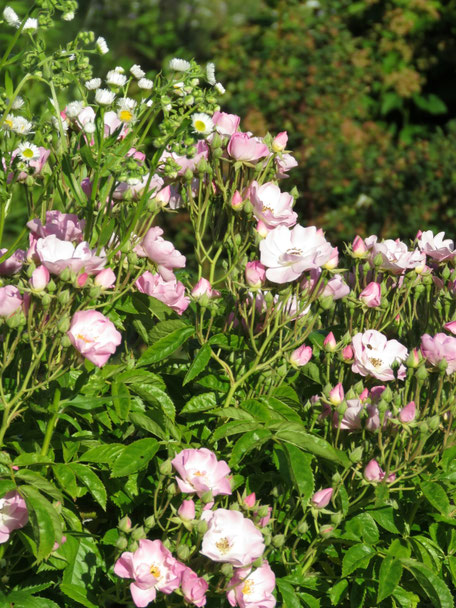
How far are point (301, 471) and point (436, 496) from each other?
288mm

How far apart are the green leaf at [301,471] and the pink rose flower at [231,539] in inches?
4.3

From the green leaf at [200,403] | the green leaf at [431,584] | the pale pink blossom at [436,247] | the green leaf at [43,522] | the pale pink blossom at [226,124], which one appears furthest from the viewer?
the pale pink blossom at [436,247]

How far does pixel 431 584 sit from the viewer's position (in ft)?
4.81

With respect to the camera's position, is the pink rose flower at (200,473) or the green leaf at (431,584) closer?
the pink rose flower at (200,473)

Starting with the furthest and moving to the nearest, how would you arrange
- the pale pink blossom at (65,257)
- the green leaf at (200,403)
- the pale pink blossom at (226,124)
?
the pale pink blossom at (226,124)
the green leaf at (200,403)
the pale pink blossom at (65,257)

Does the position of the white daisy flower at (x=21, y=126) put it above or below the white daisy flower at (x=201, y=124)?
below

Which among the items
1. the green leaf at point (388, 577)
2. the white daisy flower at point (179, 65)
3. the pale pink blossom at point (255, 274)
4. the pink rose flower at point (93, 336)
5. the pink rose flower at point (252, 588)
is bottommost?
the green leaf at point (388, 577)

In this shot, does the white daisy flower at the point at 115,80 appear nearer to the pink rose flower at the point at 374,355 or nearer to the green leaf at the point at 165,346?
the green leaf at the point at 165,346

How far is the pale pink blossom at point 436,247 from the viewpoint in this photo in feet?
6.09

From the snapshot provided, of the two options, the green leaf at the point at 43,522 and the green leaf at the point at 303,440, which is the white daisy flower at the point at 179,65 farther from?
the green leaf at the point at 43,522

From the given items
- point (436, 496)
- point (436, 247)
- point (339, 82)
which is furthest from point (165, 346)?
point (339, 82)

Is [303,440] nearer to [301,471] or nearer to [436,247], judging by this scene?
[301,471]

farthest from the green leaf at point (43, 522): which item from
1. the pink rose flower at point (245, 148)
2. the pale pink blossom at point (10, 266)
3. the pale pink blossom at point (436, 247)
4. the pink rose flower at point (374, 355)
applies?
the pale pink blossom at point (436, 247)

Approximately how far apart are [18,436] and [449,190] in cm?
438
